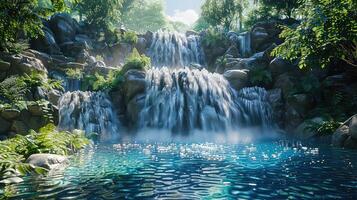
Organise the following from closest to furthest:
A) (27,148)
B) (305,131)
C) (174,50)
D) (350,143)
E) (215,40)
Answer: (27,148), (350,143), (305,131), (215,40), (174,50)

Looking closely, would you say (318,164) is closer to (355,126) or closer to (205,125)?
(355,126)

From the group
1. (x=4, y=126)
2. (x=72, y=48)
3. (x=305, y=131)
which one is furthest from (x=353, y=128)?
(x=72, y=48)

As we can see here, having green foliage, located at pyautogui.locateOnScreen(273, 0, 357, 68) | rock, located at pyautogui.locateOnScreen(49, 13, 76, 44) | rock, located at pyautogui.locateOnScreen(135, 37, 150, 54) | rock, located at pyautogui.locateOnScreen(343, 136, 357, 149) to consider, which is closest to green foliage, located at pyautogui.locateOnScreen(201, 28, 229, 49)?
rock, located at pyautogui.locateOnScreen(135, 37, 150, 54)

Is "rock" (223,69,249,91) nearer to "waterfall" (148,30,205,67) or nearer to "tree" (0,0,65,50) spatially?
"waterfall" (148,30,205,67)

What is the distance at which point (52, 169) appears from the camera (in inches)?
380

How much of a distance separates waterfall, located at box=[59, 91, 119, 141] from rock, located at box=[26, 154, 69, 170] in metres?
10.4

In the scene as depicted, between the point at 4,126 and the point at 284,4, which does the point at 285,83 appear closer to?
the point at 284,4

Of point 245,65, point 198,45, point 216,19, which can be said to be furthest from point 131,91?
point 216,19

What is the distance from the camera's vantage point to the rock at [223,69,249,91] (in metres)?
26.6

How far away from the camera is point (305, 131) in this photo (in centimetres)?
2089

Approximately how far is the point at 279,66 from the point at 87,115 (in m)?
15.7

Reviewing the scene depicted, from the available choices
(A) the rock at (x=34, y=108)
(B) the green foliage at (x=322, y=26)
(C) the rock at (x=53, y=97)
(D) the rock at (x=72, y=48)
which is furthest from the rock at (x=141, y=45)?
(B) the green foliage at (x=322, y=26)

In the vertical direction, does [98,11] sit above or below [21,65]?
above

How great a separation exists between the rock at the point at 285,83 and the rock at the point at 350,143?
9856 mm
